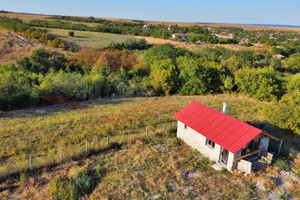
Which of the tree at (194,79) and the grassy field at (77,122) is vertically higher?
the tree at (194,79)

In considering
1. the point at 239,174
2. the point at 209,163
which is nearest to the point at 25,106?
the point at 209,163

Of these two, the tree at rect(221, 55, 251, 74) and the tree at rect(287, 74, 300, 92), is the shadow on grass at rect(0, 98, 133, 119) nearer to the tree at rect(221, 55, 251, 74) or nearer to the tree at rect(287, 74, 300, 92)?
the tree at rect(221, 55, 251, 74)

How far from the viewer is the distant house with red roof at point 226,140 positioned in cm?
1104

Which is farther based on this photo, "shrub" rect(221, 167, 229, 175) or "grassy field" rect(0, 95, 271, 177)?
"grassy field" rect(0, 95, 271, 177)

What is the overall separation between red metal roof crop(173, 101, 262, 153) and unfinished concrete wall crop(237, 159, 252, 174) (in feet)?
3.02

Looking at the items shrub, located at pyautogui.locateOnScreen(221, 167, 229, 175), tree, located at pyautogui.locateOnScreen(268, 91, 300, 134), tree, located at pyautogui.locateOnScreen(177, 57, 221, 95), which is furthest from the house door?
tree, located at pyautogui.locateOnScreen(177, 57, 221, 95)

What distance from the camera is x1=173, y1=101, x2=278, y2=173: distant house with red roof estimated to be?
1104cm

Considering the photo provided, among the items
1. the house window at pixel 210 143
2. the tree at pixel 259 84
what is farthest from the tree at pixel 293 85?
the house window at pixel 210 143

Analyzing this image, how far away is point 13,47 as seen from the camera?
37.7m

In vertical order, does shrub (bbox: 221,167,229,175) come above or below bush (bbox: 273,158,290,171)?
below

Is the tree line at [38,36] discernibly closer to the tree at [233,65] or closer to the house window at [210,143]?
the tree at [233,65]

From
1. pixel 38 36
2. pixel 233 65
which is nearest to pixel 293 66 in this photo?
pixel 233 65

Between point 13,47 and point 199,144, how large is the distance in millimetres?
38608

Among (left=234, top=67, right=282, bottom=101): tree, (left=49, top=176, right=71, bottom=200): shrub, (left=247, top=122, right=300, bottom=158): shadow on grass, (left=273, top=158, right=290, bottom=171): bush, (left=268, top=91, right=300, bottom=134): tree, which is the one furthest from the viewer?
(left=234, top=67, right=282, bottom=101): tree
